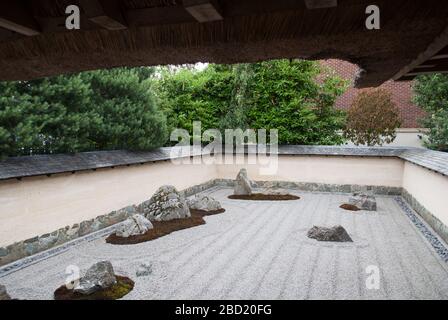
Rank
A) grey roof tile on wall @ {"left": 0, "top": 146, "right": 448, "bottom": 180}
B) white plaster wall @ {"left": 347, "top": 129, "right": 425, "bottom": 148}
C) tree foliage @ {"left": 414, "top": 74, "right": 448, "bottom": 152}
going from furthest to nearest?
1. white plaster wall @ {"left": 347, "top": 129, "right": 425, "bottom": 148}
2. tree foliage @ {"left": 414, "top": 74, "right": 448, "bottom": 152}
3. grey roof tile on wall @ {"left": 0, "top": 146, "right": 448, "bottom": 180}

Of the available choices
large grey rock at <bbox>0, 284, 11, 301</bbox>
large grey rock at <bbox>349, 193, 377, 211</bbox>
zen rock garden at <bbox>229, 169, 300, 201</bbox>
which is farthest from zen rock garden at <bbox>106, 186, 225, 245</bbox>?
large grey rock at <bbox>349, 193, 377, 211</bbox>

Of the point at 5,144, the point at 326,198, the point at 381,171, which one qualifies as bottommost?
the point at 326,198

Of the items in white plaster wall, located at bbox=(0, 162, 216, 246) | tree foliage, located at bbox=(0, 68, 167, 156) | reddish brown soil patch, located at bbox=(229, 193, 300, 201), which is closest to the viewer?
white plaster wall, located at bbox=(0, 162, 216, 246)

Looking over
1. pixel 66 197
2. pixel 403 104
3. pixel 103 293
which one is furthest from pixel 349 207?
pixel 403 104

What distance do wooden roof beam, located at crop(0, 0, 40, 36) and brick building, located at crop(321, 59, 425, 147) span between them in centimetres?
2174

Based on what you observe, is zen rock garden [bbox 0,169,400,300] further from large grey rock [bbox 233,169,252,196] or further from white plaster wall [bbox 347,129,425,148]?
white plaster wall [bbox 347,129,425,148]

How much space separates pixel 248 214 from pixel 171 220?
9.10 feet

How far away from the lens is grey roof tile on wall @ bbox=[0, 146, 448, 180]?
793cm

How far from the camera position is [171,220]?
36.0 feet

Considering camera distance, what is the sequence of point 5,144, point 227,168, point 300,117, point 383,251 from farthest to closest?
point 227,168 < point 300,117 < point 383,251 < point 5,144

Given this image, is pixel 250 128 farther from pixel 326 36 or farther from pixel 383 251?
pixel 326 36

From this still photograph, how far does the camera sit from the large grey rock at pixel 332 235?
896cm

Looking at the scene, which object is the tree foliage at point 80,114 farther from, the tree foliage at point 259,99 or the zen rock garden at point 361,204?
the zen rock garden at point 361,204
